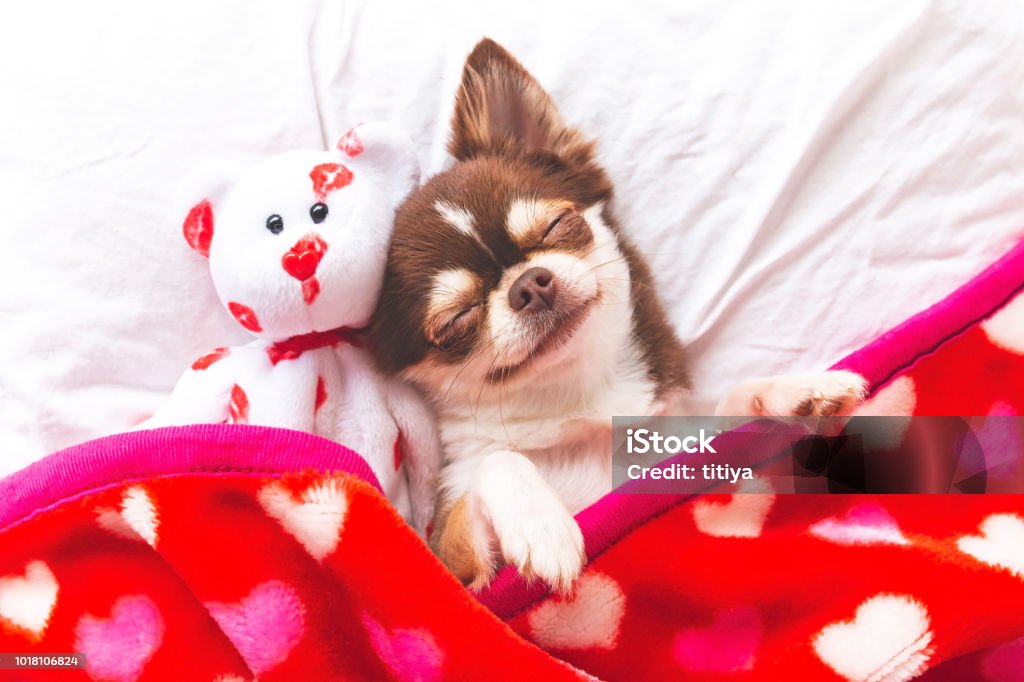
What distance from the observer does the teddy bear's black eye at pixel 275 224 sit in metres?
1.36

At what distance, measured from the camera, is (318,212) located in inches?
54.2

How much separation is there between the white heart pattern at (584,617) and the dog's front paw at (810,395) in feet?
1.55

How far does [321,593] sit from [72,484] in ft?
1.40

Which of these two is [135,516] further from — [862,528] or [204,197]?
[862,528]

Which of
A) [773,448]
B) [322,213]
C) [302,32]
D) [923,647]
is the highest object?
[302,32]

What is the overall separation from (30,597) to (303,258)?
2.28ft

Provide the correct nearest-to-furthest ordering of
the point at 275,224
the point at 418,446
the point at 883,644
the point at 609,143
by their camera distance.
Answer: the point at 883,644, the point at 275,224, the point at 418,446, the point at 609,143

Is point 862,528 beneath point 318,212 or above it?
beneath

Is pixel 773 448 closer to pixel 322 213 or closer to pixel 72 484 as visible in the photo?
pixel 322 213

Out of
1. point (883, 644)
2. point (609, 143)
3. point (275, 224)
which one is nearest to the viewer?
point (883, 644)

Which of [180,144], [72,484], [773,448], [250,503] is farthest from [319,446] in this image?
[180,144]

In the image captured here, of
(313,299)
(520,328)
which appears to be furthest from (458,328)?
(313,299)

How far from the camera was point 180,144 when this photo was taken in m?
1.66

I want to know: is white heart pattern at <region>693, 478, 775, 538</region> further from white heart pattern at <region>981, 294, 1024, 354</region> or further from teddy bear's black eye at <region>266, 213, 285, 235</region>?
teddy bear's black eye at <region>266, 213, 285, 235</region>
